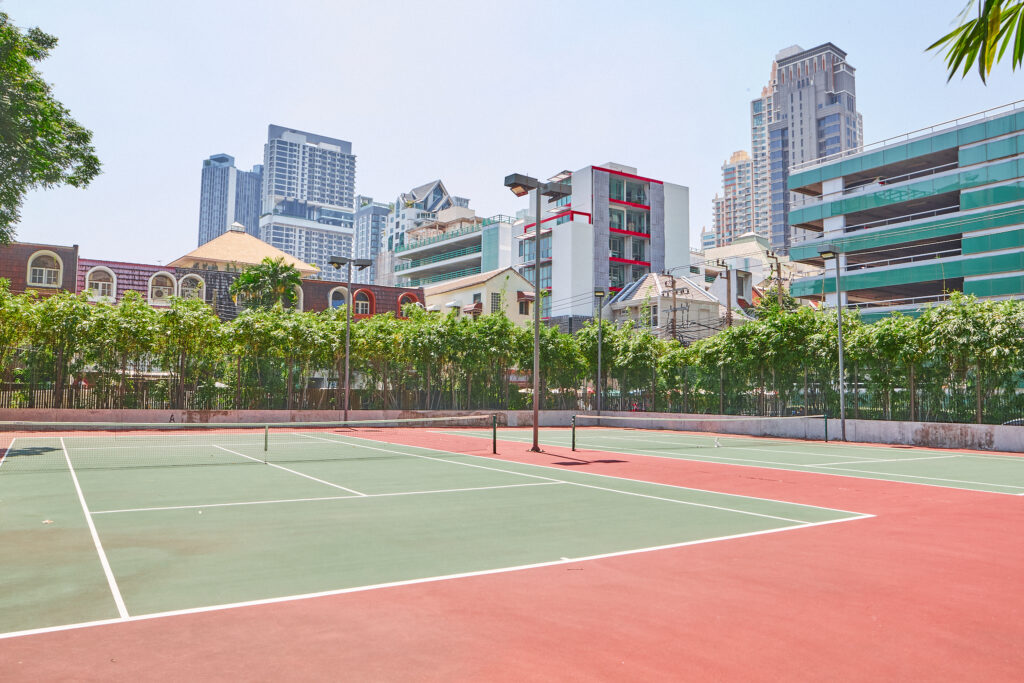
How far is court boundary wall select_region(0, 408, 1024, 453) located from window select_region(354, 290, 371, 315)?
27.0 meters

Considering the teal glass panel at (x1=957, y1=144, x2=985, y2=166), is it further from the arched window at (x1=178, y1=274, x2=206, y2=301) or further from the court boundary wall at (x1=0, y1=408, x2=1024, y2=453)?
the arched window at (x1=178, y1=274, x2=206, y2=301)

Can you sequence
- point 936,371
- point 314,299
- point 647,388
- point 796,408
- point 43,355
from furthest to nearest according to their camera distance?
1. point 314,299
2. point 647,388
3. point 796,408
4. point 43,355
5. point 936,371

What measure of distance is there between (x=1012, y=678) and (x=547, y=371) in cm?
4257

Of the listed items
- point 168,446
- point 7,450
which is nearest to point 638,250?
point 168,446

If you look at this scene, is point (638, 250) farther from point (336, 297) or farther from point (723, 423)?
point (723, 423)

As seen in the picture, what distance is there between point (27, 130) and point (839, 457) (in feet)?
90.7

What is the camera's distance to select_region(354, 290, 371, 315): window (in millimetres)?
66625

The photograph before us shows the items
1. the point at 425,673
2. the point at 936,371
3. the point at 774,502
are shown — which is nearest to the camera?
the point at 425,673

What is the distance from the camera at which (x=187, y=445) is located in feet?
82.3

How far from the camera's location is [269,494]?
13.1 m

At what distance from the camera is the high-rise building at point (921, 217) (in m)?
54.2

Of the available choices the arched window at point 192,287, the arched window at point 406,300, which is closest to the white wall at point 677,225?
the arched window at point 406,300

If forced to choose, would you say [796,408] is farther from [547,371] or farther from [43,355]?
[43,355]

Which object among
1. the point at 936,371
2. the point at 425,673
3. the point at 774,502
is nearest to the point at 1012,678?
the point at 425,673
